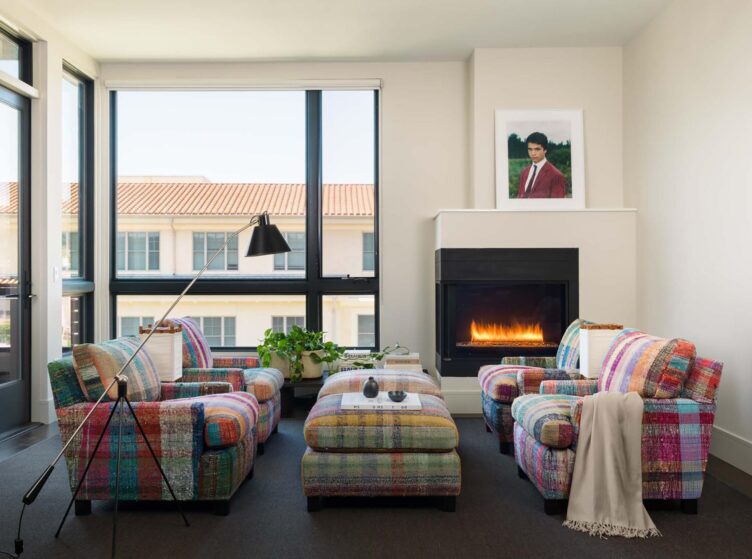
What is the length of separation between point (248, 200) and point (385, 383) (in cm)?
281

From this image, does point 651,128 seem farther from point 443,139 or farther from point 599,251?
point 443,139

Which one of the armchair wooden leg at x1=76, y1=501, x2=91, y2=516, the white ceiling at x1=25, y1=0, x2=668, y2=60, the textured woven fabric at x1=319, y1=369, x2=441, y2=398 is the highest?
the white ceiling at x1=25, y1=0, x2=668, y2=60

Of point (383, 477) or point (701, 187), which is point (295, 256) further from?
point (701, 187)

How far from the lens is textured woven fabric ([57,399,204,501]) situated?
9.85ft

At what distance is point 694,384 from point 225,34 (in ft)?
14.2

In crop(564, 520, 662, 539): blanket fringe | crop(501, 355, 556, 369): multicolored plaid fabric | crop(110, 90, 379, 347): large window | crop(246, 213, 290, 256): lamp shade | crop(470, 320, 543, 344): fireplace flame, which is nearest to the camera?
crop(564, 520, 662, 539): blanket fringe

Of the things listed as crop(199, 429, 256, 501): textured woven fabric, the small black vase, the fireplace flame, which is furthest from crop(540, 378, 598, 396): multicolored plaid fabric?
the fireplace flame

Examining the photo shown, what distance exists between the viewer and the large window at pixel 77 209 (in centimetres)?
551

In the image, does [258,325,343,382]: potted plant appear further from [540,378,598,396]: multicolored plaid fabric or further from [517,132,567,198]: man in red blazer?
[540,378,598,396]: multicolored plaid fabric

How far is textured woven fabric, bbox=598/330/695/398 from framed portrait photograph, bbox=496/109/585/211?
97.5 inches

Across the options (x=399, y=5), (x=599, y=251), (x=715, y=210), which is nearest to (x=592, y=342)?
(x=715, y=210)

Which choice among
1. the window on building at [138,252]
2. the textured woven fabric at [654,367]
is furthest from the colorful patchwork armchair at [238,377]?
the textured woven fabric at [654,367]

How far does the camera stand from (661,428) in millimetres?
3053

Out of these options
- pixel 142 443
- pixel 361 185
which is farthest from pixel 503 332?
pixel 142 443
